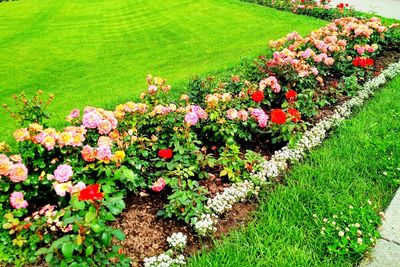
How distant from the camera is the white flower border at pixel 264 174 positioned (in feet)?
10.4

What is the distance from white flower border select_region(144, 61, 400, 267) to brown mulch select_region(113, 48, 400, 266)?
77 mm

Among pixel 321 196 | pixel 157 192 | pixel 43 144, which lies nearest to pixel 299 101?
pixel 321 196

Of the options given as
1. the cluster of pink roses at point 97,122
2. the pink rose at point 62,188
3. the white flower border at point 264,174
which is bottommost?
the white flower border at point 264,174

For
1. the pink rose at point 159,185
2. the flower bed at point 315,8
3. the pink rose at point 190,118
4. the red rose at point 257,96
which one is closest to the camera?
the pink rose at point 159,185

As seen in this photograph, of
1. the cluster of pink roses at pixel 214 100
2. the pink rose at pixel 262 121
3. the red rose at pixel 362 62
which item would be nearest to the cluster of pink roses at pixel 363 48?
the red rose at pixel 362 62

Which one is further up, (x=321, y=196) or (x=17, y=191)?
(x=17, y=191)

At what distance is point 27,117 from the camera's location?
3.76 meters

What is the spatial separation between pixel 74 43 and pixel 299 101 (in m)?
5.49

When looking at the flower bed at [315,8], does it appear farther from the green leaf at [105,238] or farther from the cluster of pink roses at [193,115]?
the green leaf at [105,238]

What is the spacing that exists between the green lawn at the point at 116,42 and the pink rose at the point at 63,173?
89.7 inches

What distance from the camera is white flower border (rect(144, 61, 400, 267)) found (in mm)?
3166

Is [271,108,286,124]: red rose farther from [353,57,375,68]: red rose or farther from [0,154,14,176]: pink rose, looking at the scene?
[0,154,14,176]: pink rose

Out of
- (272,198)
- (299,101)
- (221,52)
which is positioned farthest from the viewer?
(221,52)

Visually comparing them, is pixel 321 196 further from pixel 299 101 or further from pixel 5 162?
pixel 5 162
